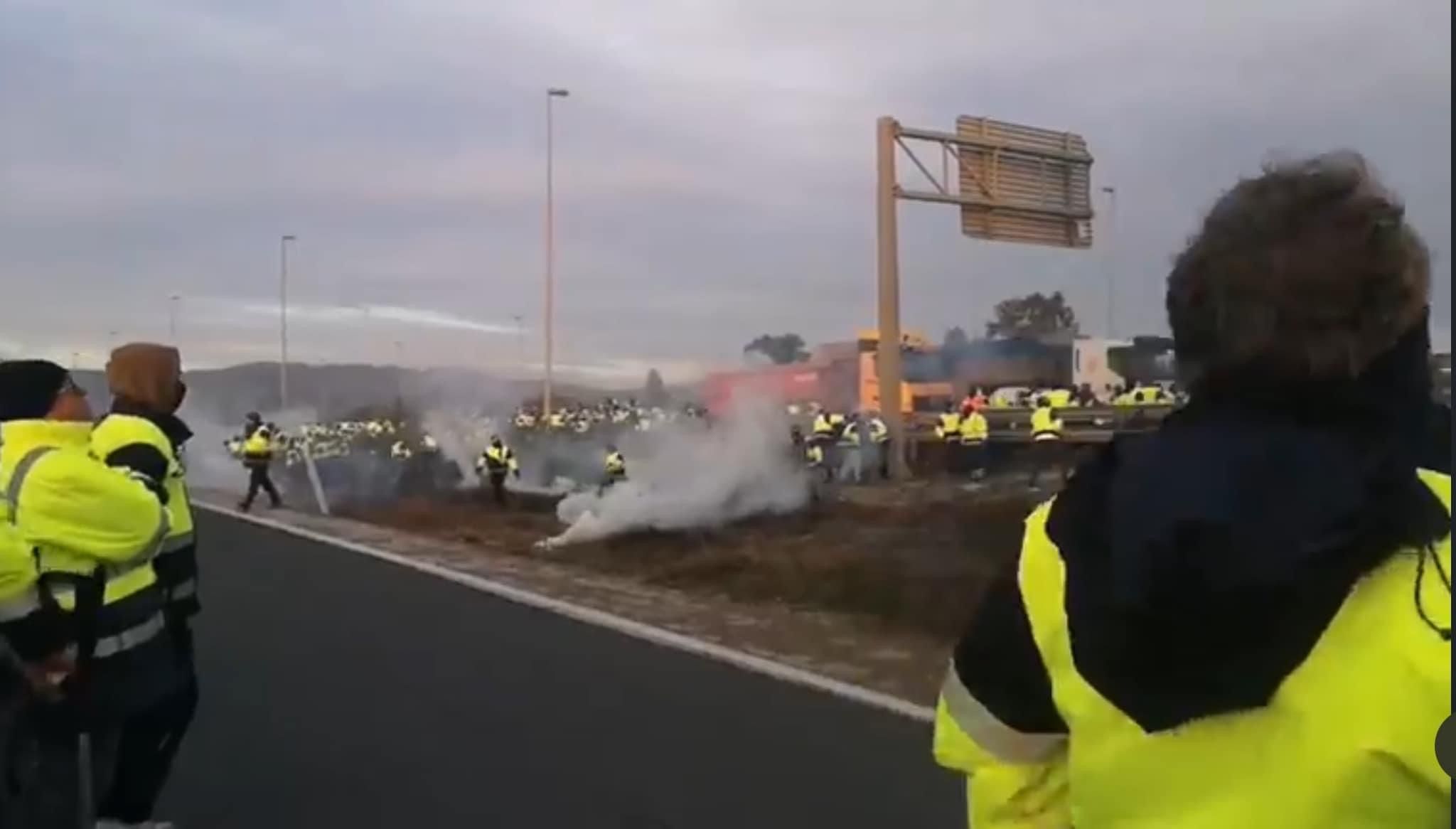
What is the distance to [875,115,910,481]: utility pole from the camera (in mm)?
30766

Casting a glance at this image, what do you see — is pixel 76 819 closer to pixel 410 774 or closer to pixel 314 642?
pixel 410 774

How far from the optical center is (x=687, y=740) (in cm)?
798

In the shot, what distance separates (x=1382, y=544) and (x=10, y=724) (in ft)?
12.3

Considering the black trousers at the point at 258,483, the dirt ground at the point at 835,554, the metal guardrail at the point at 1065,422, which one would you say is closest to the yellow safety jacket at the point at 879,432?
the metal guardrail at the point at 1065,422

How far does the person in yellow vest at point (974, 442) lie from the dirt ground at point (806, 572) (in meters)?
7.30

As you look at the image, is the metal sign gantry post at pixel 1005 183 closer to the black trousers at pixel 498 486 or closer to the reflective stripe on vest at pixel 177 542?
the black trousers at pixel 498 486

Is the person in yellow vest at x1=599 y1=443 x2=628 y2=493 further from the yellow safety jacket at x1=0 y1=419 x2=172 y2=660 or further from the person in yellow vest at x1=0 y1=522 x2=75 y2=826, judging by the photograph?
the person in yellow vest at x1=0 y1=522 x2=75 y2=826

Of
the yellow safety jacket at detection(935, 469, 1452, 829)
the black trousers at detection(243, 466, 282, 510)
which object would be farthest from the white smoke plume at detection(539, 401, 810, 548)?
the yellow safety jacket at detection(935, 469, 1452, 829)

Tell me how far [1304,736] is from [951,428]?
3305 centimetres

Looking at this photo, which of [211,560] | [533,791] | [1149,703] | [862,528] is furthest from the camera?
[862,528]

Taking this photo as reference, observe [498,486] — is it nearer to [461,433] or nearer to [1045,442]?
[1045,442]

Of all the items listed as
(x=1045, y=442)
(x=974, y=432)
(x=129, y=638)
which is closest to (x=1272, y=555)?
(x=129, y=638)

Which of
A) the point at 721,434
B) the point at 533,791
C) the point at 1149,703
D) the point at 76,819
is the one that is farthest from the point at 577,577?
the point at 1149,703

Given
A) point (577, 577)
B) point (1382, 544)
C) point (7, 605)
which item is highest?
point (1382, 544)
